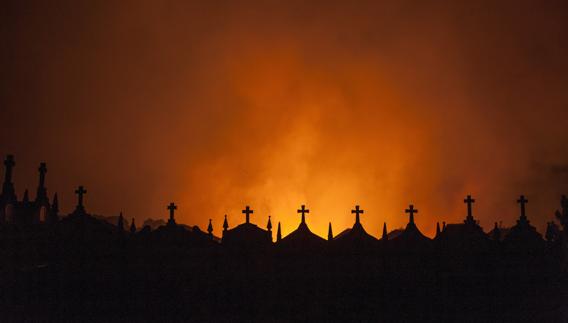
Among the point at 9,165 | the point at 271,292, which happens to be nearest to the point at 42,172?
the point at 9,165

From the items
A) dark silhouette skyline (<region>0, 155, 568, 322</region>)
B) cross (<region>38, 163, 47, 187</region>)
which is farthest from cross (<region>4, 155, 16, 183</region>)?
dark silhouette skyline (<region>0, 155, 568, 322</region>)

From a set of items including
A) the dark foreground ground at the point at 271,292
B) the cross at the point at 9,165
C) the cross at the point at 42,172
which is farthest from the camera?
the cross at the point at 42,172

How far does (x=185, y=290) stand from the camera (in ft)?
101

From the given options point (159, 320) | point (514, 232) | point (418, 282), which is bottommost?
point (159, 320)

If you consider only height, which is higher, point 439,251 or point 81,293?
point 439,251

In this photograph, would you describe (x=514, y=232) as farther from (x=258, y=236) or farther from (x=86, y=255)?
(x=86, y=255)

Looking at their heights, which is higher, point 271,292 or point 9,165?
point 9,165

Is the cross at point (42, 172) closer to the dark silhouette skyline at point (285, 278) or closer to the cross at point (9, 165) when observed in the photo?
the cross at point (9, 165)

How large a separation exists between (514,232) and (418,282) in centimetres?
637

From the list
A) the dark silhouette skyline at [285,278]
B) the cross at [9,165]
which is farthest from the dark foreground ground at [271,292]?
the cross at [9,165]

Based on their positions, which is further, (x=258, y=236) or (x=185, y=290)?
(x=258, y=236)

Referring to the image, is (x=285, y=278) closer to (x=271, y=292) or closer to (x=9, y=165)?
(x=271, y=292)

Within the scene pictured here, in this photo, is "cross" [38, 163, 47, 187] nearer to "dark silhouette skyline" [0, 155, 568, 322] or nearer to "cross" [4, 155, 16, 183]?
"cross" [4, 155, 16, 183]

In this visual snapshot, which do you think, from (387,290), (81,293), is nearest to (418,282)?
(387,290)
